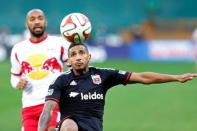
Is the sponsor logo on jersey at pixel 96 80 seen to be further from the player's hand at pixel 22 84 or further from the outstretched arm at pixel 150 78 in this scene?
the player's hand at pixel 22 84

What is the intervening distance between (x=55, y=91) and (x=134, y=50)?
32.3m

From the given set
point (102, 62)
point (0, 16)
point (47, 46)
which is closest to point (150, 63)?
point (102, 62)

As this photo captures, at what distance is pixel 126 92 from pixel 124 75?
1695 cm

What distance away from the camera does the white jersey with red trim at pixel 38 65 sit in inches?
443

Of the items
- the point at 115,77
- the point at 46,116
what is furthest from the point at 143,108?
the point at 46,116

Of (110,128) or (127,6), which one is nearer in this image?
(110,128)

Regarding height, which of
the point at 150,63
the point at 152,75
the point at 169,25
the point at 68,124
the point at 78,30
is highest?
the point at 169,25

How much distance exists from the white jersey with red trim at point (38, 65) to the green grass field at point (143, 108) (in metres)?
5.94

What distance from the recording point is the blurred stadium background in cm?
1970

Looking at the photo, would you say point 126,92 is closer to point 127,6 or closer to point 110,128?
point 110,128

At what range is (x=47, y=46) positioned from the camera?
11430 millimetres

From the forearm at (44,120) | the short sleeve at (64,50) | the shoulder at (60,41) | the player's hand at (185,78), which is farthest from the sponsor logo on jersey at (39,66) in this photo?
the player's hand at (185,78)

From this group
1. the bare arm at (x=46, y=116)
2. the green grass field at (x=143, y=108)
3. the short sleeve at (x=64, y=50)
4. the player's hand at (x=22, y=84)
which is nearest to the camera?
the bare arm at (x=46, y=116)

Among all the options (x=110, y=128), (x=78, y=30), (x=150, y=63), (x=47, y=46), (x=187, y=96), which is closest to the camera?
(x=78, y=30)
